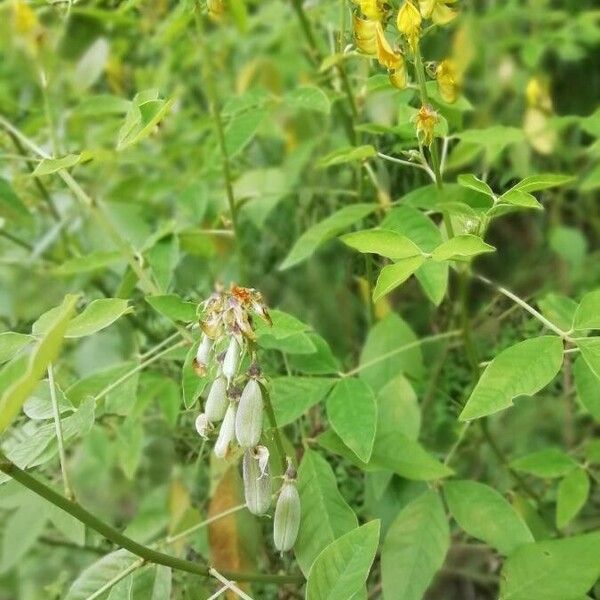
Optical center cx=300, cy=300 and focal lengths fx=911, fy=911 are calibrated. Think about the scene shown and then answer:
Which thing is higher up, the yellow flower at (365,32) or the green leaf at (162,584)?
the yellow flower at (365,32)

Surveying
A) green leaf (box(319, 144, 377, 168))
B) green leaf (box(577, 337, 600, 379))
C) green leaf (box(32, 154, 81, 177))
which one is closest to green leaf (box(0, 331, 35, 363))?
green leaf (box(32, 154, 81, 177))

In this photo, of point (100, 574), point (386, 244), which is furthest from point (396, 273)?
point (100, 574)

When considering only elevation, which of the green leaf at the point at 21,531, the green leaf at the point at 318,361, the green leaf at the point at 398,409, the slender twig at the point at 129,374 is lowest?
the green leaf at the point at 21,531

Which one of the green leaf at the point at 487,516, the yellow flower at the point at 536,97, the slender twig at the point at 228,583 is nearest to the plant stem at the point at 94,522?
the slender twig at the point at 228,583

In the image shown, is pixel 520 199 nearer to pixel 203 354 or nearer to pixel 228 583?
pixel 203 354

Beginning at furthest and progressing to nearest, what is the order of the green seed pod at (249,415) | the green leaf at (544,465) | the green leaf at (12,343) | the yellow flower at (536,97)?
the yellow flower at (536,97)
the green leaf at (544,465)
the green leaf at (12,343)
the green seed pod at (249,415)

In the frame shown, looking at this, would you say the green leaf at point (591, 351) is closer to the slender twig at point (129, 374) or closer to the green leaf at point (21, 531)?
the slender twig at point (129, 374)

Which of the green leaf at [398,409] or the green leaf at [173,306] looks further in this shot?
the green leaf at [398,409]
